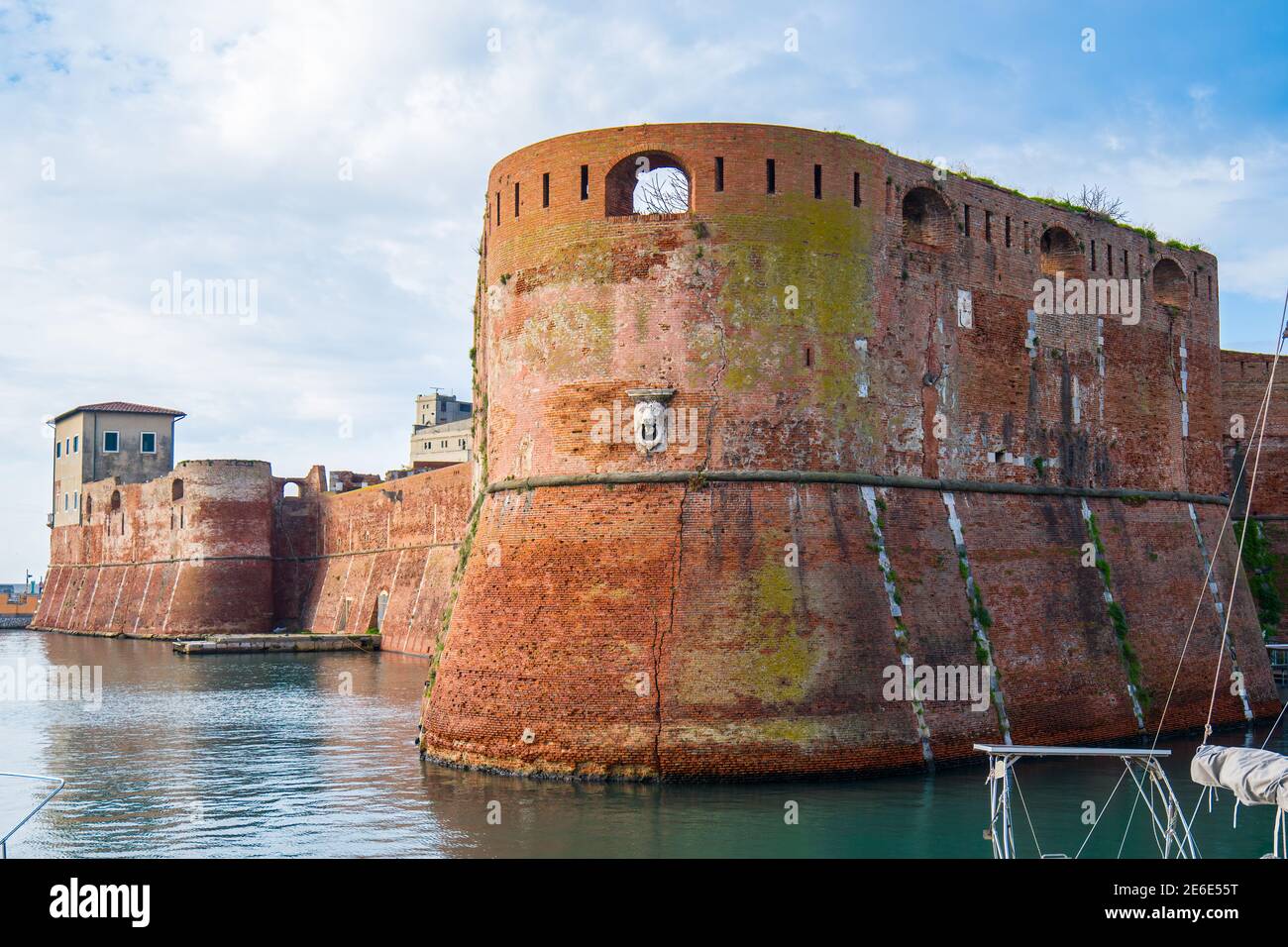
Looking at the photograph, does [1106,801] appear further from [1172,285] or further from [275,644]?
[275,644]

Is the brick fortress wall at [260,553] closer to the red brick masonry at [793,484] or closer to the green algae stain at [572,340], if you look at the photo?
the red brick masonry at [793,484]

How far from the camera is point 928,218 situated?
21.0m

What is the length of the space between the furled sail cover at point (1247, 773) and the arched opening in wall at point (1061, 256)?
1336 centimetres

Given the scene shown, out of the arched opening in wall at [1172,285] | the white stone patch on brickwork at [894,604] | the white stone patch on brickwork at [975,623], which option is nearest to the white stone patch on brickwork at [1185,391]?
the arched opening in wall at [1172,285]

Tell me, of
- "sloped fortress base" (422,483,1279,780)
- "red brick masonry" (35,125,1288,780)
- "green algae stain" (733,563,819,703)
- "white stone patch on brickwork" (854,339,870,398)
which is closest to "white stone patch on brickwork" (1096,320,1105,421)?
"red brick masonry" (35,125,1288,780)

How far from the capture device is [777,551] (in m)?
17.8

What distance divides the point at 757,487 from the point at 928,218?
595cm

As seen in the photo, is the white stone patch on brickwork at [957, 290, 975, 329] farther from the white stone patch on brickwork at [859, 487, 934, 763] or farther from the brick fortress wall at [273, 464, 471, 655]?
the brick fortress wall at [273, 464, 471, 655]

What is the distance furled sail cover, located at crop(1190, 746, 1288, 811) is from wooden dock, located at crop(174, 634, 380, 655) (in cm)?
3896

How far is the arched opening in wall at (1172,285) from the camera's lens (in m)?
25.3

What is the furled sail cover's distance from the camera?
1034 centimetres

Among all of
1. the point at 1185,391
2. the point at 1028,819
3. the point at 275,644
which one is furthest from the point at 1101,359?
the point at 275,644
